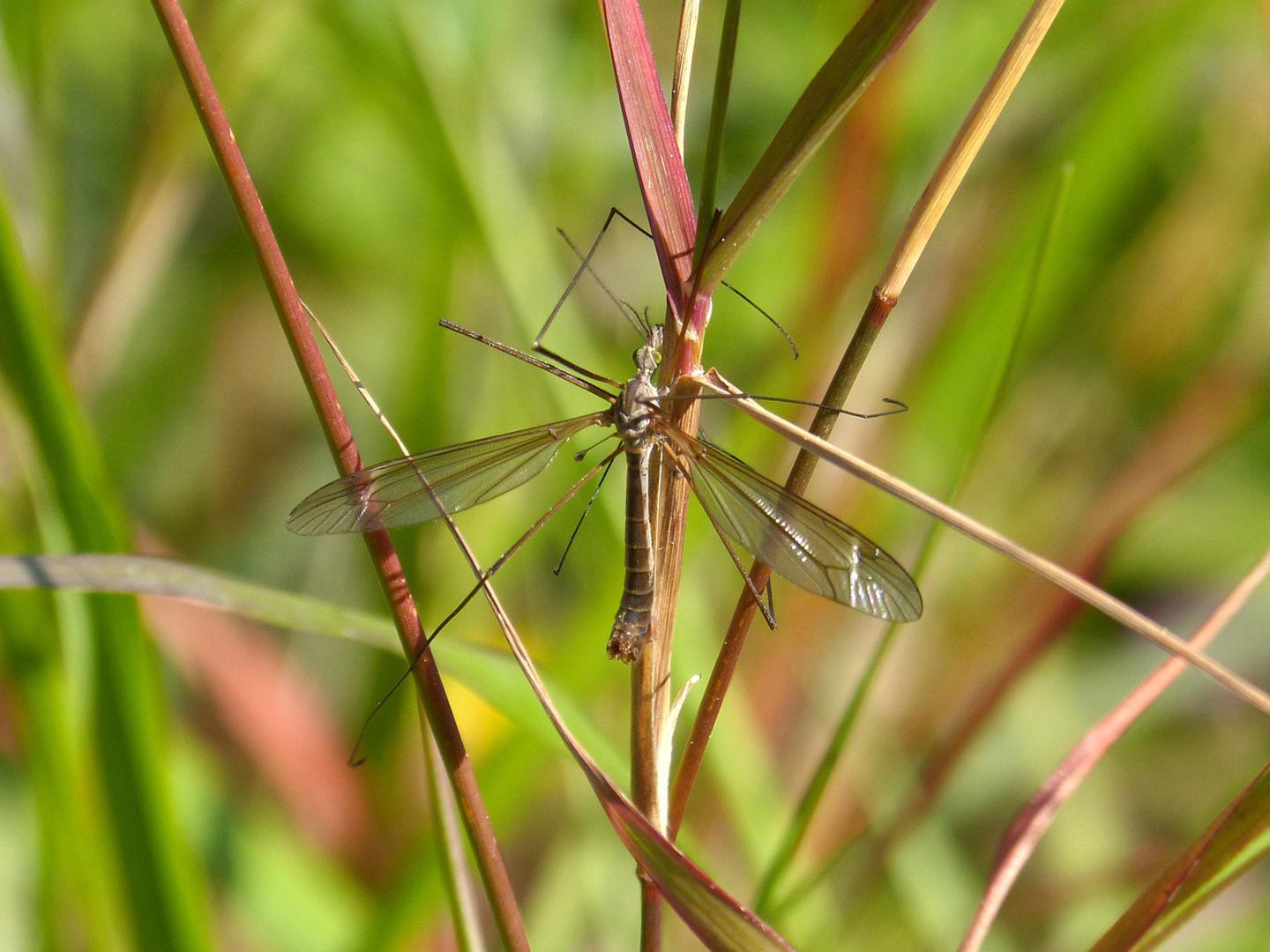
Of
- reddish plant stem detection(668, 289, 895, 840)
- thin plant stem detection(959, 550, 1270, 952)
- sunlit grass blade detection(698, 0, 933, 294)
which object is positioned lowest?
thin plant stem detection(959, 550, 1270, 952)

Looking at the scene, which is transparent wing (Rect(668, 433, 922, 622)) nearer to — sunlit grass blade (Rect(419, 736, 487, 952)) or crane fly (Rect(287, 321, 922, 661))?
crane fly (Rect(287, 321, 922, 661))

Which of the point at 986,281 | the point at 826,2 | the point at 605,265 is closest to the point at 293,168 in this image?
the point at 605,265

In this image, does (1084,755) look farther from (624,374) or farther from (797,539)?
(624,374)

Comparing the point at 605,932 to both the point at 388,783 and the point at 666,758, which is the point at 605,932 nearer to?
the point at 388,783

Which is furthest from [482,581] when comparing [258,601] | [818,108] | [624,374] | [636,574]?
[624,374]

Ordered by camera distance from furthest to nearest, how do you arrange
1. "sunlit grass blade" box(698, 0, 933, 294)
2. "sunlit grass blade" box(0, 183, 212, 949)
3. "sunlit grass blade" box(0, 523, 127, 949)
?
"sunlit grass blade" box(0, 523, 127, 949) < "sunlit grass blade" box(0, 183, 212, 949) < "sunlit grass blade" box(698, 0, 933, 294)

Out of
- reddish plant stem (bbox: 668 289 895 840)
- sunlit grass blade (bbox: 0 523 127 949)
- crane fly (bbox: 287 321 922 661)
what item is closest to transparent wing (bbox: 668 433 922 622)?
crane fly (bbox: 287 321 922 661)
